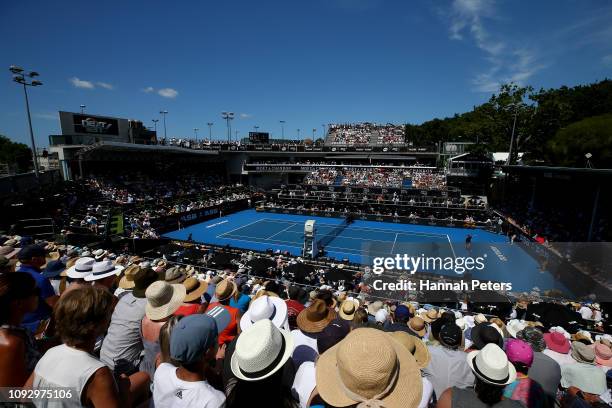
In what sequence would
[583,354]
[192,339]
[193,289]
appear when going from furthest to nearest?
1. [193,289]
2. [583,354]
3. [192,339]

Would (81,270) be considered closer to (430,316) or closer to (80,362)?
(80,362)

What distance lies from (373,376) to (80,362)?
6.73 feet

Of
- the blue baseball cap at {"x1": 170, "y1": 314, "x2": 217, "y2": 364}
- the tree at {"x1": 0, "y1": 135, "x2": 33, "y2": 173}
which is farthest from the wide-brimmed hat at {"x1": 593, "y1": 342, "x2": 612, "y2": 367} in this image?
the tree at {"x1": 0, "y1": 135, "x2": 33, "y2": 173}

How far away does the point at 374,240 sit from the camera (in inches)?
1117

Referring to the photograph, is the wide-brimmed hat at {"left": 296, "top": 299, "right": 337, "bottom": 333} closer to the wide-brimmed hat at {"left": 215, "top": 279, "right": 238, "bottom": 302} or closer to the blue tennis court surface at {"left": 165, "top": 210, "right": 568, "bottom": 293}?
the wide-brimmed hat at {"left": 215, "top": 279, "right": 238, "bottom": 302}

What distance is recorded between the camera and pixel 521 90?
42000 millimetres

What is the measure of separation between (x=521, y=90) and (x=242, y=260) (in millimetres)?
45576

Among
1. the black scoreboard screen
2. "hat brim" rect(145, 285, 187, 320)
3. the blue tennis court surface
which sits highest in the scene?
the black scoreboard screen

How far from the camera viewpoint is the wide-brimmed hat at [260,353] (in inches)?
81.0

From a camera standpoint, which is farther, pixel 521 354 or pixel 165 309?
pixel 165 309

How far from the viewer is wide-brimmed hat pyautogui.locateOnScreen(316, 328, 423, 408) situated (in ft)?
6.10

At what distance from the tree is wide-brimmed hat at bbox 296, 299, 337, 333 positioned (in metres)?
80.6

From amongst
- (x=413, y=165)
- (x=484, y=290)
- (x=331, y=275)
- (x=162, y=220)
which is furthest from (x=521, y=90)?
(x=162, y=220)

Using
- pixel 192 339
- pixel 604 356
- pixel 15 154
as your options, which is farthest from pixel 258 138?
pixel 192 339
